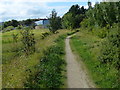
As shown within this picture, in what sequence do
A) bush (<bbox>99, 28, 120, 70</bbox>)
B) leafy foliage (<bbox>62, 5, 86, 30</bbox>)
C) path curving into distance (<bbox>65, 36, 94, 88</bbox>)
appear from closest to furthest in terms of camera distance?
path curving into distance (<bbox>65, 36, 94, 88</bbox>), bush (<bbox>99, 28, 120, 70</bbox>), leafy foliage (<bbox>62, 5, 86, 30</bbox>)

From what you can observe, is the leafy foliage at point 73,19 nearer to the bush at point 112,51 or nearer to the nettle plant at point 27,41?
the nettle plant at point 27,41

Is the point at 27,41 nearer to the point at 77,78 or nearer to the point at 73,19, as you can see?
the point at 77,78

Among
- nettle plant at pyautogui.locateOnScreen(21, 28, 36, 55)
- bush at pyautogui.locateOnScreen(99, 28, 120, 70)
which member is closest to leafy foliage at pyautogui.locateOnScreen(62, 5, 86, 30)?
nettle plant at pyautogui.locateOnScreen(21, 28, 36, 55)

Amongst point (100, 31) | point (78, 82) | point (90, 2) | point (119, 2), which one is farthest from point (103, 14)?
point (78, 82)

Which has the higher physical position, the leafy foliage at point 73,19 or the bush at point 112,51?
the leafy foliage at point 73,19

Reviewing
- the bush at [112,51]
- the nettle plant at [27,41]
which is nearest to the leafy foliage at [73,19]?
the nettle plant at [27,41]

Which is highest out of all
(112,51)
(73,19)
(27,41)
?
(73,19)

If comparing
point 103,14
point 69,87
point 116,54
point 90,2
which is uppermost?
point 90,2

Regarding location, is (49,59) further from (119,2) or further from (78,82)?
(119,2)

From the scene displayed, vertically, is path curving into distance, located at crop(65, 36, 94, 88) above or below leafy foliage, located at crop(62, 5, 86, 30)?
below

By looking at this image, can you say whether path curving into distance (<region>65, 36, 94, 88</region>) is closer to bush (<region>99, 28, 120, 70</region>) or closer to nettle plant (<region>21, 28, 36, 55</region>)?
bush (<region>99, 28, 120, 70</region>)

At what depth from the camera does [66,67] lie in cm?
1591

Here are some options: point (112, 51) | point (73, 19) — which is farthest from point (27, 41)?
point (73, 19)

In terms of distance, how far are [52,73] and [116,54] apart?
4019 mm
